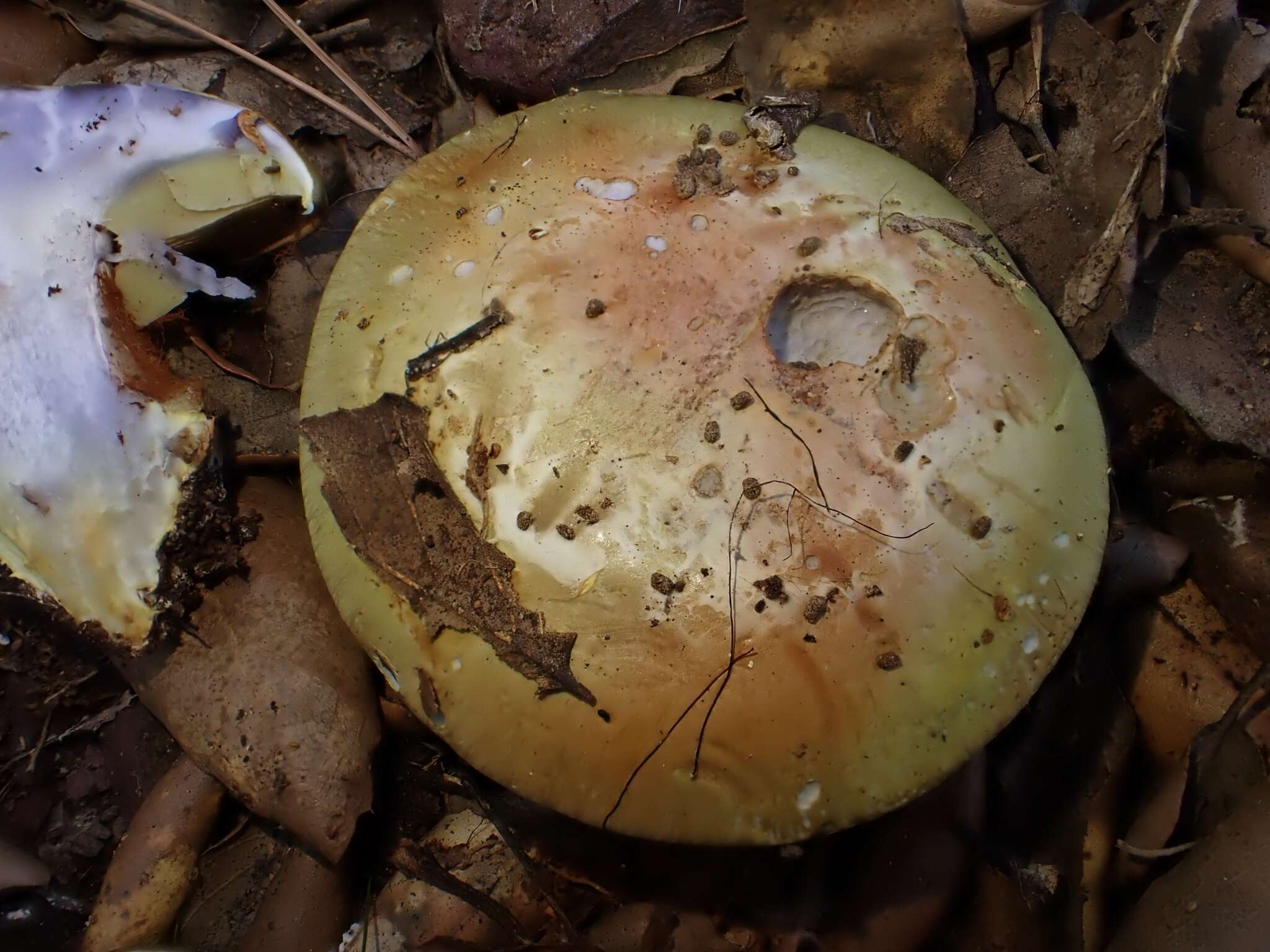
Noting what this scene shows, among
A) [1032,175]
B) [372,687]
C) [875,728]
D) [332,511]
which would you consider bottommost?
[372,687]

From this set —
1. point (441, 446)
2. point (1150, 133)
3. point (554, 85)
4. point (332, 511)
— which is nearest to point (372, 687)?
point (332, 511)

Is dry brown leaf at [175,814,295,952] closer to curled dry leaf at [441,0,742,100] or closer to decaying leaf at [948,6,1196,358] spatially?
curled dry leaf at [441,0,742,100]

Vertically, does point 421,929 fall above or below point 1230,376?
below

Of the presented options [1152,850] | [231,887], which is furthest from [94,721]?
[1152,850]

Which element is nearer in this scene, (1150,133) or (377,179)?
(1150,133)

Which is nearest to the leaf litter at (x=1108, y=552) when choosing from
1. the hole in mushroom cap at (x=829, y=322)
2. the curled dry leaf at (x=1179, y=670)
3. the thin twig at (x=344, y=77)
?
the curled dry leaf at (x=1179, y=670)

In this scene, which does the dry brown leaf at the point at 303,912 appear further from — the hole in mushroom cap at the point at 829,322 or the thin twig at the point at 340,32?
the thin twig at the point at 340,32

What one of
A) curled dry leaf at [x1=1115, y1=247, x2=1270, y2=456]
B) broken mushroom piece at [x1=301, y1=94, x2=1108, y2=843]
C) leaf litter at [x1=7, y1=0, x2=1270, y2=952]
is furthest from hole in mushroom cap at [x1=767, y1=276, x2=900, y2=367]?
curled dry leaf at [x1=1115, y1=247, x2=1270, y2=456]

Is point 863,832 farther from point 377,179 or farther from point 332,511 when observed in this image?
point 377,179
